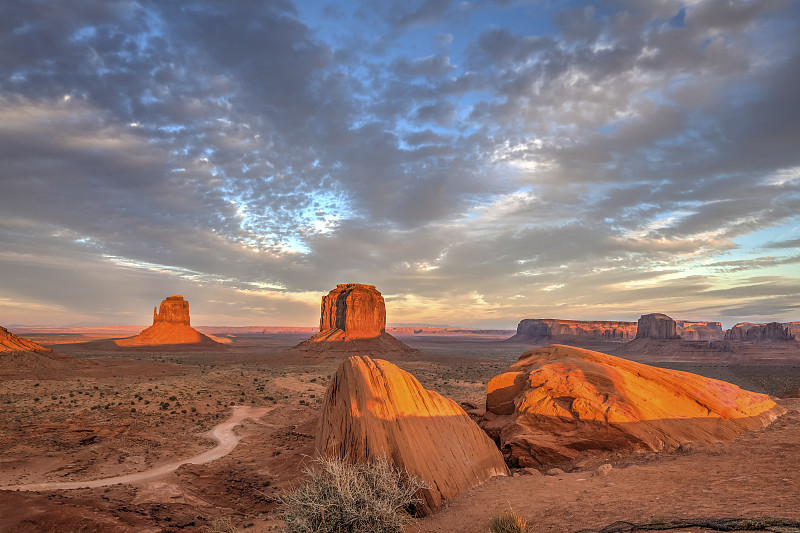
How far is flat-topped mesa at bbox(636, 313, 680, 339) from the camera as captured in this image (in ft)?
374

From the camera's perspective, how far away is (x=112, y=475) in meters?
14.9

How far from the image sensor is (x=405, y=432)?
36.8 feet

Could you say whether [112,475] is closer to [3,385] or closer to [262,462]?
[262,462]

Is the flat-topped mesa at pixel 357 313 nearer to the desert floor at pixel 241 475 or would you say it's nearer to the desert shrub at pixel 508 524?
the desert floor at pixel 241 475

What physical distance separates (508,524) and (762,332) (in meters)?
160

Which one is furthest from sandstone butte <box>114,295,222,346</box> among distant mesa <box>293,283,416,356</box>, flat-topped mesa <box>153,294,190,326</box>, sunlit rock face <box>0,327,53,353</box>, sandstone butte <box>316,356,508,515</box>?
sandstone butte <box>316,356,508,515</box>

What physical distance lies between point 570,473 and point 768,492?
4426 mm

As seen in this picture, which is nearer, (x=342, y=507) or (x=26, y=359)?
(x=342, y=507)

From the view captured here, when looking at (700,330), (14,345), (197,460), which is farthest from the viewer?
(700,330)

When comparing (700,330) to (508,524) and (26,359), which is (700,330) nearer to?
(508,524)

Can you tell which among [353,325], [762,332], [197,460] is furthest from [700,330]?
[197,460]

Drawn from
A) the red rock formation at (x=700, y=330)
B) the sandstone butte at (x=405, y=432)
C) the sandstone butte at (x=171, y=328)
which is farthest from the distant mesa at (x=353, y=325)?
the red rock formation at (x=700, y=330)

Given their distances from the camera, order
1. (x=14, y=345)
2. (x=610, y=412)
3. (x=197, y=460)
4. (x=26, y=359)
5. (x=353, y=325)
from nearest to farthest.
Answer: (x=610, y=412) < (x=197, y=460) < (x=26, y=359) < (x=14, y=345) < (x=353, y=325)

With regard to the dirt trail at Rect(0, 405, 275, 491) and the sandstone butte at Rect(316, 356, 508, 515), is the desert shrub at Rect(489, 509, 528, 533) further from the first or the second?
the dirt trail at Rect(0, 405, 275, 491)
